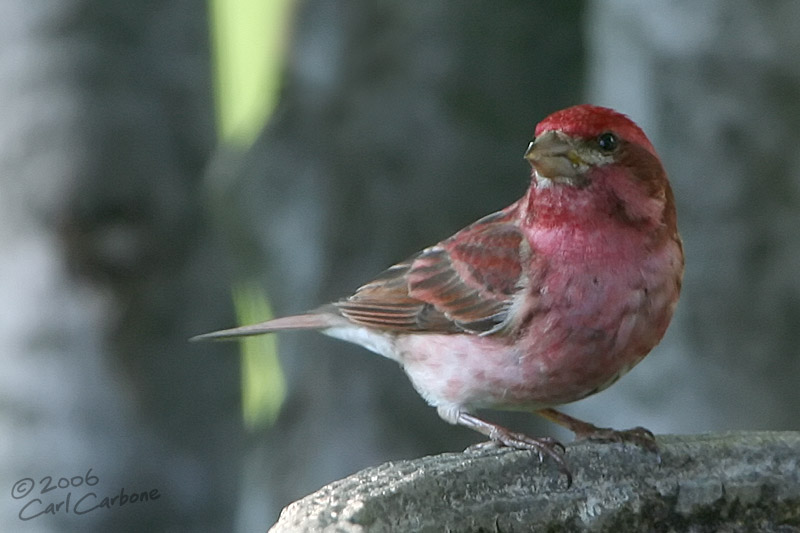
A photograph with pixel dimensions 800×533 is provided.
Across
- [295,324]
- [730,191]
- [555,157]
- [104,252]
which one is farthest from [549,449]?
[730,191]

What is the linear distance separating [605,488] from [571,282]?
685mm

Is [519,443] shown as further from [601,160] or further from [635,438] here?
[601,160]

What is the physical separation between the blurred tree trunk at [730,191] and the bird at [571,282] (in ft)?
4.41

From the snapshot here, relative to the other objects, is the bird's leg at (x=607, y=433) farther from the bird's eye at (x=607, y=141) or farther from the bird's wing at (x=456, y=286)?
the bird's eye at (x=607, y=141)

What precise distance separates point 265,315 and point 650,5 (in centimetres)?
182

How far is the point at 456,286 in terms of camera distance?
286cm

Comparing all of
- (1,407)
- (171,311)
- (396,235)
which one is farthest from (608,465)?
(396,235)

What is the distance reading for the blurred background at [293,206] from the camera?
10.2 ft

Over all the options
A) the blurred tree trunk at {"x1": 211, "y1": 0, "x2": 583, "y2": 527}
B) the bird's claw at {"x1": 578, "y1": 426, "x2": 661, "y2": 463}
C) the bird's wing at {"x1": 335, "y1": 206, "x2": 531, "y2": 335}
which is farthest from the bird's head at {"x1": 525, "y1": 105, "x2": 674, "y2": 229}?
the blurred tree trunk at {"x1": 211, "y1": 0, "x2": 583, "y2": 527}

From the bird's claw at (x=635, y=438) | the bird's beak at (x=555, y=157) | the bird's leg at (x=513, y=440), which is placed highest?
the bird's beak at (x=555, y=157)

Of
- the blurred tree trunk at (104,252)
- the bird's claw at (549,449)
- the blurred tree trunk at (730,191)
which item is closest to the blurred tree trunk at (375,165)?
the blurred tree trunk at (730,191)

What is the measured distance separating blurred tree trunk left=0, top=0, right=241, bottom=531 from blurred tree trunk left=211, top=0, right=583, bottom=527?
0.71 meters

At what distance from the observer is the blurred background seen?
3105 millimetres

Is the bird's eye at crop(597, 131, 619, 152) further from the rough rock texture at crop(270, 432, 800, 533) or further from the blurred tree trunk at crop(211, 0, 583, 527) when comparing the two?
the blurred tree trunk at crop(211, 0, 583, 527)
